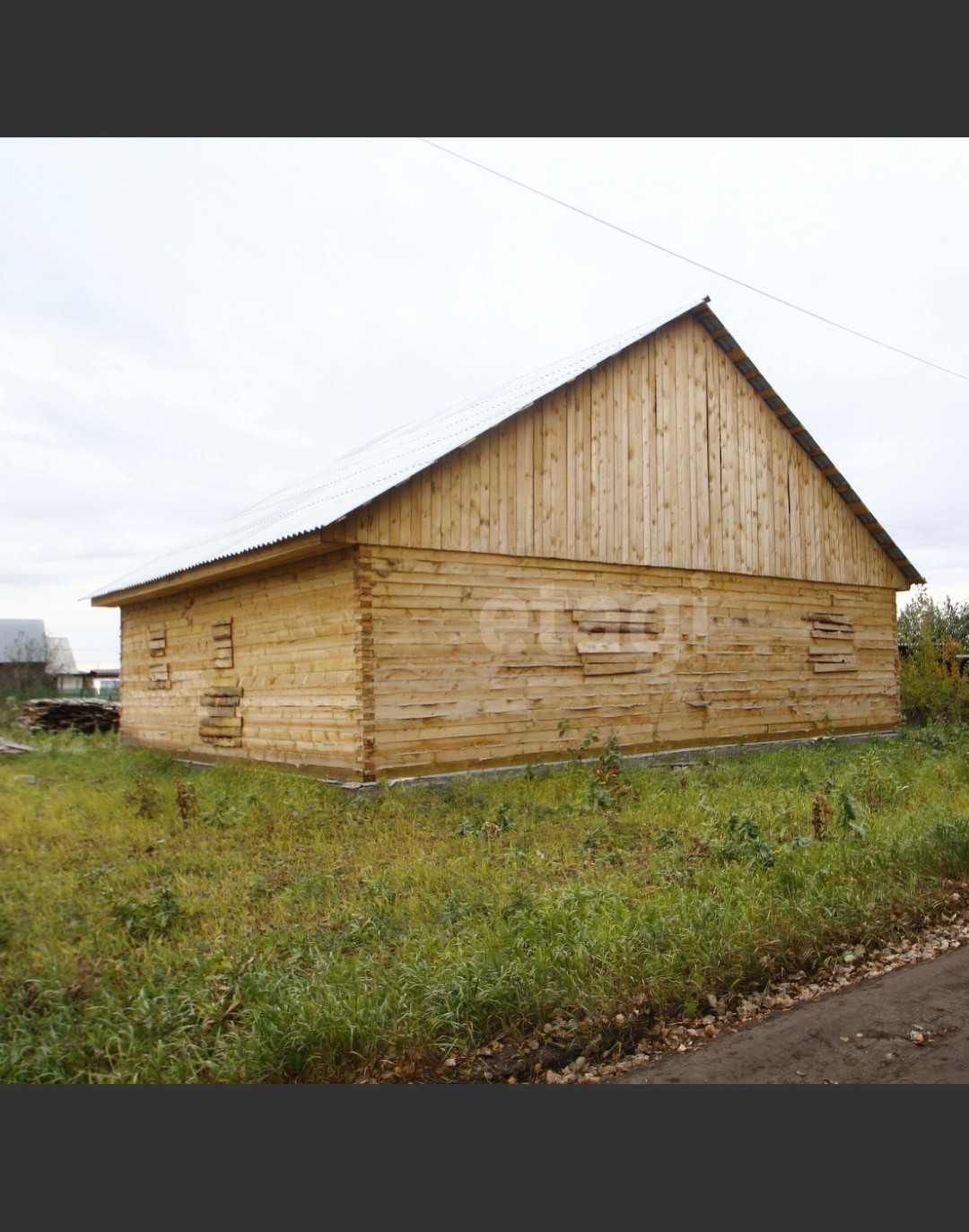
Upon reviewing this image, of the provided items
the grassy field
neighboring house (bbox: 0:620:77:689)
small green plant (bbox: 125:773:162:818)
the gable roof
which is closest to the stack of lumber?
the gable roof

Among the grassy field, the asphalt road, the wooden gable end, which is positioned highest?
the wooden gable end

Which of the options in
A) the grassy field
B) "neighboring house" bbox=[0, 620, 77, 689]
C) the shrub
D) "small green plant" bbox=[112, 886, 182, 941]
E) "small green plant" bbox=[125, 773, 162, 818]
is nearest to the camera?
the grassy field

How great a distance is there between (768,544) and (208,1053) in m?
15.5

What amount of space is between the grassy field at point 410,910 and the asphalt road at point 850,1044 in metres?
0.44

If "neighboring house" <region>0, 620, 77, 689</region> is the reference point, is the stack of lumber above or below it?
below

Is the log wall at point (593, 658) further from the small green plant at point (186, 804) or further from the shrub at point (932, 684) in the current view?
the shrub at point (932, 684)

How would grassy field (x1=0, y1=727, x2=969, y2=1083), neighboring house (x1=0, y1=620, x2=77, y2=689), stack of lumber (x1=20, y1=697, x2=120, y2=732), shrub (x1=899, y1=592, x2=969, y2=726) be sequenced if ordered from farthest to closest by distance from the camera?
neighboring house (x1=0, y1=620, x2=77, y2=689) → stack of lumber (x1=20, y1=697, x2=120, y2=732) → shrub (x1=899, y1=592, x2=969, y2=726) → grassy field (x1=0, y1=727, x2=969, y2=1083)

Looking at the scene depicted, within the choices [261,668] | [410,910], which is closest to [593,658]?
[261,668]

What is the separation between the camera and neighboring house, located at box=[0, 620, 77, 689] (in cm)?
4694

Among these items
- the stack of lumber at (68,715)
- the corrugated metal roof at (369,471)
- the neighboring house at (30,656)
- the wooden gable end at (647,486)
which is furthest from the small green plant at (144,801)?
the neighboring house at (30,656)

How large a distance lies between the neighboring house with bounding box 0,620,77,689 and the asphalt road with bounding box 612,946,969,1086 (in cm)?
4538

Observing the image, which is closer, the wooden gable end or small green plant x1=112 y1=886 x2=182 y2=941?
small green plant x1=112 y1=886 x2=182 y2=941

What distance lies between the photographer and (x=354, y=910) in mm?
6922

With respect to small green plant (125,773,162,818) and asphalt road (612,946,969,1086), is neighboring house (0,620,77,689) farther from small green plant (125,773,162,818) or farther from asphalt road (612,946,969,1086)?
asphalt road (612,946,969,1086)
